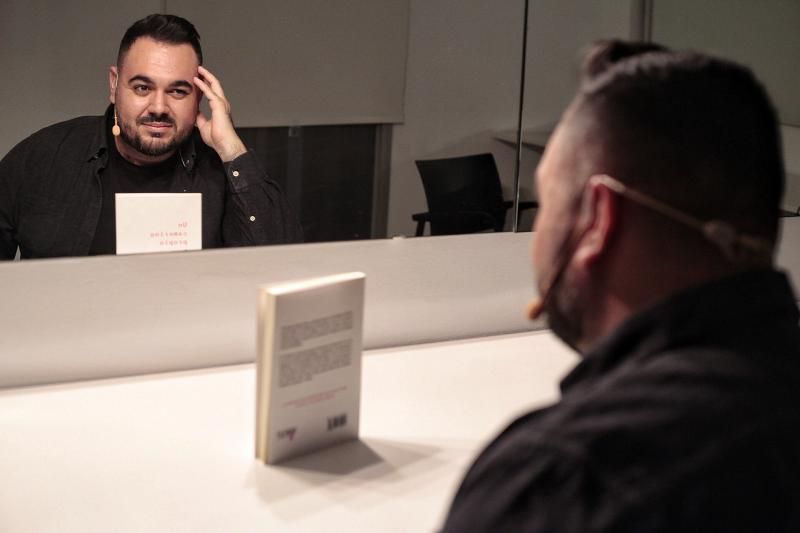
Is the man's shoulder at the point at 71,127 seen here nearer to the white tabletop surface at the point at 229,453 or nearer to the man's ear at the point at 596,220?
the white tabletop surface at the point at 229,453

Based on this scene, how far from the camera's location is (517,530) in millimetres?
724

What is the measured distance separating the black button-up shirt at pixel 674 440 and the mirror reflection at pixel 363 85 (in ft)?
3.16

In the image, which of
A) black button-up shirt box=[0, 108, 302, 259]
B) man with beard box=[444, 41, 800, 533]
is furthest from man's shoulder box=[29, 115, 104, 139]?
man with beard box=[444, 41, 800, 533]

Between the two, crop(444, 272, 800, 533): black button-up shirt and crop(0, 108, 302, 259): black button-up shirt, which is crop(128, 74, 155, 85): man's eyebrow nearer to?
crop(0, 108, 302, 259): black button-up shirt

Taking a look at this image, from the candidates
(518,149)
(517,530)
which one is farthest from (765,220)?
(518,149)

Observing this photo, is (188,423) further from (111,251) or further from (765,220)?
(765,220)

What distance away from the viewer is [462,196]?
1863 mm

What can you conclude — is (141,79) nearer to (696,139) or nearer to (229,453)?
(229,453)

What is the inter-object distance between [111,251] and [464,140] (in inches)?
25.7

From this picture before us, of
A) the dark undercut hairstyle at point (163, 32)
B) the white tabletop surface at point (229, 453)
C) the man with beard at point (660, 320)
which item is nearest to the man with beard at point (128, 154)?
the dark undercut hairstyle at point (163, 32)

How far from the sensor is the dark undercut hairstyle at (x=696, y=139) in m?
0.80

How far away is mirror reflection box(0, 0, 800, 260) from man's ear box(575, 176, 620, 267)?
0.85 metres

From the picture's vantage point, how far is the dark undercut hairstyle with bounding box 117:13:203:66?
152cm

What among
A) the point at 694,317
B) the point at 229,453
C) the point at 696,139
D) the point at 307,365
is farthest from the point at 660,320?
the point at 229,453
